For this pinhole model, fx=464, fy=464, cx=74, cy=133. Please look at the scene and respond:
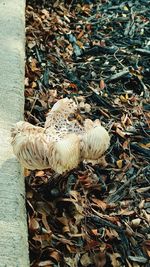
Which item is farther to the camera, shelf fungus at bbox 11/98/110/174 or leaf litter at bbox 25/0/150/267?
leaf litter at bbox 25/0/150/267

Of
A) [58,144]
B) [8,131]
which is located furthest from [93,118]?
[58,144]

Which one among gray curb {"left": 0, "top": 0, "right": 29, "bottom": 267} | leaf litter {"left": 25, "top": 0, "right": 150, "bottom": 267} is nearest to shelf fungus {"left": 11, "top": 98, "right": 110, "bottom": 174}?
gray curb {"left": 0, "top": 0, "right": 29, "bottom": 267}

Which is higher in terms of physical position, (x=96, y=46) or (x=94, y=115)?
(x=96, y=46)

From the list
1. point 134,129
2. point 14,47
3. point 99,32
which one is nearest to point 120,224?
point 134,129

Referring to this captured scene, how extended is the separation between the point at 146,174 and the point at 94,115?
536 millimetres

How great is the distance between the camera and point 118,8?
402 centimetres

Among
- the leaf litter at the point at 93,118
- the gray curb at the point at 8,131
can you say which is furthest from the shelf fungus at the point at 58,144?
the leaf litter at the point at 93,118

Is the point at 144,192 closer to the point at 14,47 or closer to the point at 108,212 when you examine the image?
the point at 108,212

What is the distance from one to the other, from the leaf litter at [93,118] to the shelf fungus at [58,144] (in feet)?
0.84

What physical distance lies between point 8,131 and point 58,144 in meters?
0.54

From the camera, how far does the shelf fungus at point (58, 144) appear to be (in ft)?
6.24

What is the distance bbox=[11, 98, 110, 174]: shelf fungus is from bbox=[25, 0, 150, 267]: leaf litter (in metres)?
0.26

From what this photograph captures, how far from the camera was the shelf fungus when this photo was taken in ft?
6.24

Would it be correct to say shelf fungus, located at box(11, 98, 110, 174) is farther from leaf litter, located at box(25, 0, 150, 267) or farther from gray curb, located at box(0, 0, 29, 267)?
leaf litter, located at box(25, 0, 150, 267)
